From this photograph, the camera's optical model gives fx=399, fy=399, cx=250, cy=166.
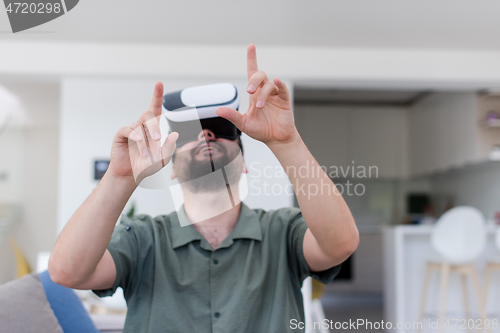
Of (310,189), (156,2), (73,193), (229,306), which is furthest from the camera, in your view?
(73,193)

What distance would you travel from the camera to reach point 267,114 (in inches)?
29.9

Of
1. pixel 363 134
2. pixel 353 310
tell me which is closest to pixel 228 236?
pixel 353 310

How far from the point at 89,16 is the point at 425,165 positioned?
3.91m

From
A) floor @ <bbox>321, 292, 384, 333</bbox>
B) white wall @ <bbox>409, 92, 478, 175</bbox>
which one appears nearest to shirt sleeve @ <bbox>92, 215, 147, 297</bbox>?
floor @ <bbox>321, 292, 384, 333</bbox>

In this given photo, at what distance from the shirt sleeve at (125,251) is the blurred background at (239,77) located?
2.55ft

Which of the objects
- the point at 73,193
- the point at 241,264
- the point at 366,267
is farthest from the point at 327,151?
the point at 241,264

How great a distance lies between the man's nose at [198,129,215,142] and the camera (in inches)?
34.7

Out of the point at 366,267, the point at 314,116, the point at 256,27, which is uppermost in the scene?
the point at 256,27

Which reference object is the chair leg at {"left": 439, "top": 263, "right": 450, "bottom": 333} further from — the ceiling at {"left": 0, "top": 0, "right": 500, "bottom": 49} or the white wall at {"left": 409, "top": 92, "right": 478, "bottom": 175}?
the ceiling at {"left": 0, "top": 0, "right": 500, "bottom": 49}

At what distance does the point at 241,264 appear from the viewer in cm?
97

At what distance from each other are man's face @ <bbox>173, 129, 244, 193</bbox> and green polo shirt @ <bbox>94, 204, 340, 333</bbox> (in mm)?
128

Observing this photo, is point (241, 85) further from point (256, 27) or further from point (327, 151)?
point (327, 151)

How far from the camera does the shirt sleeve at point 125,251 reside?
0.90 meters

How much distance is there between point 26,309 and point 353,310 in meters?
3.86
